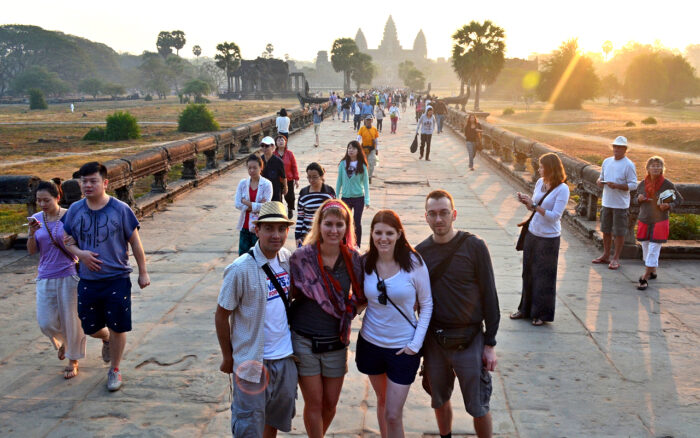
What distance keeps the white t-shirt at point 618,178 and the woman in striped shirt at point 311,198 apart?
11.8 feet

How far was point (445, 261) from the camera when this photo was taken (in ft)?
10.8

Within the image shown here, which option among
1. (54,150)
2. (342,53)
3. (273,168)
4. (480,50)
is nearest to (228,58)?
(342,53)

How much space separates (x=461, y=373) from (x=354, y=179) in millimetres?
4503

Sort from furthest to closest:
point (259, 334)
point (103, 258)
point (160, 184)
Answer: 1. point (160, 184)
2. point (103, 258)
3. point (259, 334)

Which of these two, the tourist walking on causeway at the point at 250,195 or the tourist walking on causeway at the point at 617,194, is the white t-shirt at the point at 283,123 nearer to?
the tourist walking on causeway at the point at 250,195

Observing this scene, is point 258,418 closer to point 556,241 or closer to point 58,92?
point 556,241

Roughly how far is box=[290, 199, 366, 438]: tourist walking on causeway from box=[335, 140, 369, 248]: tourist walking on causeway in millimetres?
4077

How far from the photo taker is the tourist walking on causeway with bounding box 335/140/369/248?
7.43 metres

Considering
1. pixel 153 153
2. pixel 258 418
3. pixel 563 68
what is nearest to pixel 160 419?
pixel 258 418

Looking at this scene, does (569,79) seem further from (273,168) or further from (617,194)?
(273,168)

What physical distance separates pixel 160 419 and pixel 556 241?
12.4 feet

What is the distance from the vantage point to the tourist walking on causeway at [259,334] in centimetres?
306

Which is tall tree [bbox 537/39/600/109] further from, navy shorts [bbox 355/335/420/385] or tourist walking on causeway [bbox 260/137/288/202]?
navy shorts [bbox 355/335/420/385]

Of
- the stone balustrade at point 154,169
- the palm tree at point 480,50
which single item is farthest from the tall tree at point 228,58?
the stone balustrade at point 154,169
